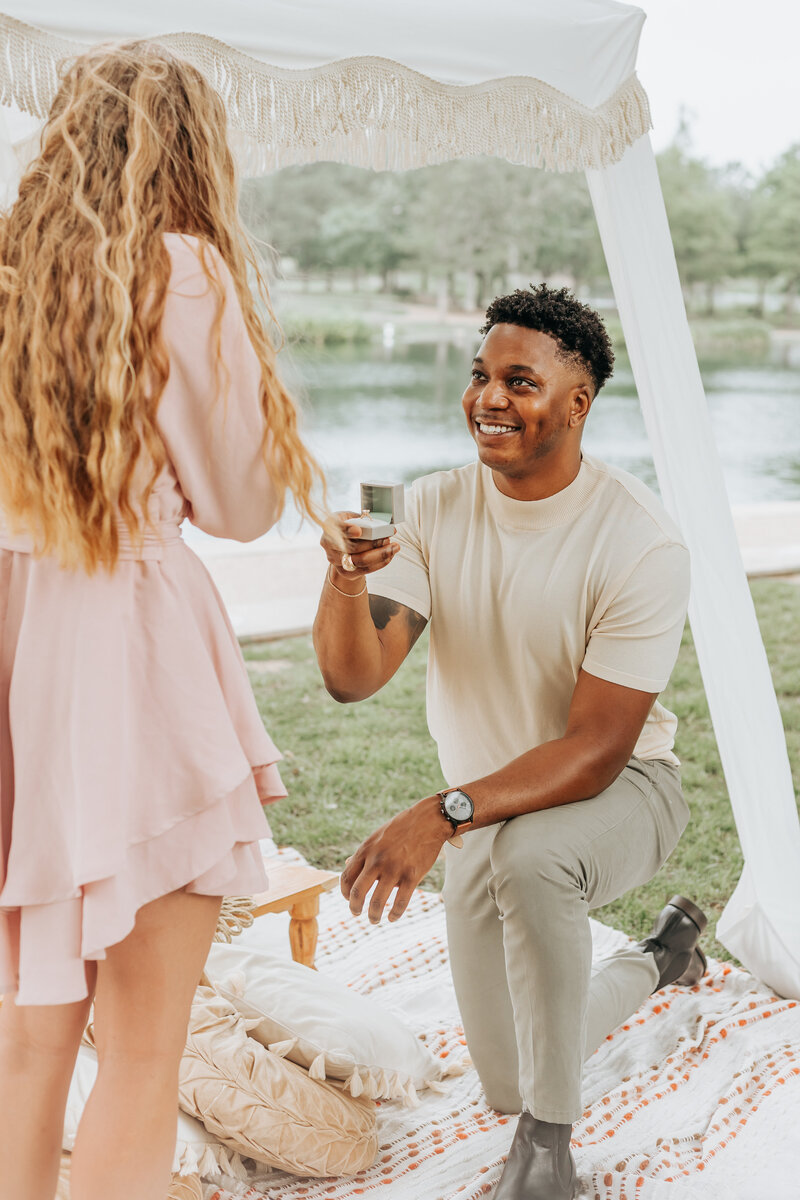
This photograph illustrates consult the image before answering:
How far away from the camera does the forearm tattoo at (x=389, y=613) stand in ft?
7.56

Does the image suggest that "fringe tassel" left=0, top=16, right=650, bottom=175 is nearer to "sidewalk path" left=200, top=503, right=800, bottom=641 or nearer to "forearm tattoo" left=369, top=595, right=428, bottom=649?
"forearm tattoo" left=369, top=595, right=428, bottom=649

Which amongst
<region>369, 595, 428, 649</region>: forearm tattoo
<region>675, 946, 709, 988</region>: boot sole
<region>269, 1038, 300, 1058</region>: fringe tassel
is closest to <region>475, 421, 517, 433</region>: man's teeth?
<region>369, 595, 428, 649</region>: forearm tattoo

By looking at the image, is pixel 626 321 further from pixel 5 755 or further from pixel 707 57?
pixel 707 57

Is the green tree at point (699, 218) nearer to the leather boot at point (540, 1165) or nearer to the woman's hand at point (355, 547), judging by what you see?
the woman's hand at point (355, 547)

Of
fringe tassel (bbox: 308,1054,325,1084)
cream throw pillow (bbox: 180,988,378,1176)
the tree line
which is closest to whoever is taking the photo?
cream throw pillow (bbox: 180,988,378,1176)

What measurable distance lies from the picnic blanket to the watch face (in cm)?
69

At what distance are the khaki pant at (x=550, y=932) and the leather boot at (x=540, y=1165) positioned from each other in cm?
4

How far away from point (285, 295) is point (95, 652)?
587 mm

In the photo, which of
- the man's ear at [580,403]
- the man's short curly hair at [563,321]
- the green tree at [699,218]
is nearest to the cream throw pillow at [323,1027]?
the man's ear at [580,403]

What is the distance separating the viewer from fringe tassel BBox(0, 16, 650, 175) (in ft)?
6.44

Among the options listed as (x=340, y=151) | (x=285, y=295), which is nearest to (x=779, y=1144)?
(x=285, y=295)

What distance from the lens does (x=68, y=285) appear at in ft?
4.41

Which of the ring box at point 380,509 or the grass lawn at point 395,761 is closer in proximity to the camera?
the ring box at point 380,509

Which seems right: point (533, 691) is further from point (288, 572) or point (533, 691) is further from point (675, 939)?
point (288, 572)
